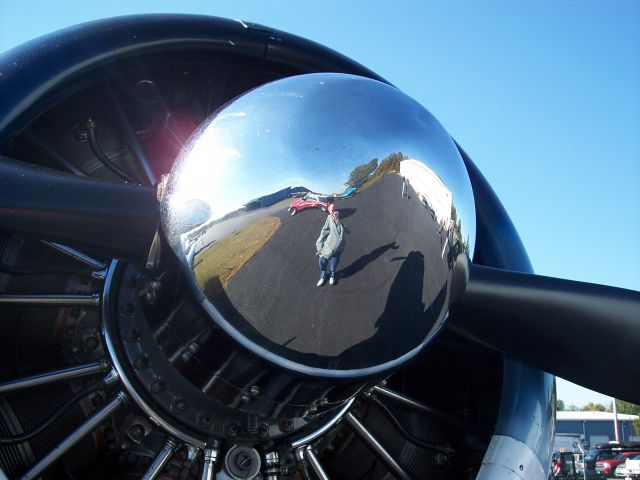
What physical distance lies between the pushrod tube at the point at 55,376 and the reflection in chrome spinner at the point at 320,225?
106cm

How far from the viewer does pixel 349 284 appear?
2266 mm

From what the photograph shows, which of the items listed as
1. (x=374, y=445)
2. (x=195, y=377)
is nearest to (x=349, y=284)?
(x=195, y=377)

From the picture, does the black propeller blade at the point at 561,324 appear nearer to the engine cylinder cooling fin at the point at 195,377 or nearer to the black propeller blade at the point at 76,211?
the engine cylinder cooling fin at the point at 195,377

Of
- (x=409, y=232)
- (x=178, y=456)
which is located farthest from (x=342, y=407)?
(x=409, y=232)

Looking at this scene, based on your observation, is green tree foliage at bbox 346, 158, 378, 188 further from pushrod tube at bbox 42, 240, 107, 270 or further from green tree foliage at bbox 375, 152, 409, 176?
pushrod tube at bbox 42, 240, 107, 270

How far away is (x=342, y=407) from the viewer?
3459 millimetres

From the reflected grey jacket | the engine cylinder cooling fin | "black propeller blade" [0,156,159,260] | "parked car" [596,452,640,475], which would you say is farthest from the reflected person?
"parked car" [596,452,640,475]

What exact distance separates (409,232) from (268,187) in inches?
19.2

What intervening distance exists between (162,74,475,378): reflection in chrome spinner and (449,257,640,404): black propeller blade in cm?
54

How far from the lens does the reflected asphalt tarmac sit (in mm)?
2258

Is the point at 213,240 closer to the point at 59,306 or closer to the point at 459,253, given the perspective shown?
the point at 459,253

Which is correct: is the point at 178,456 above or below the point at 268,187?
below

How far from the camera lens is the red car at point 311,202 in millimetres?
2256

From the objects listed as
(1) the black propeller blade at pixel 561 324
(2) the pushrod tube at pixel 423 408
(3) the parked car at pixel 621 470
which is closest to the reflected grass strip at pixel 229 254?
(1) the black propeller blade at pixel 561 324
